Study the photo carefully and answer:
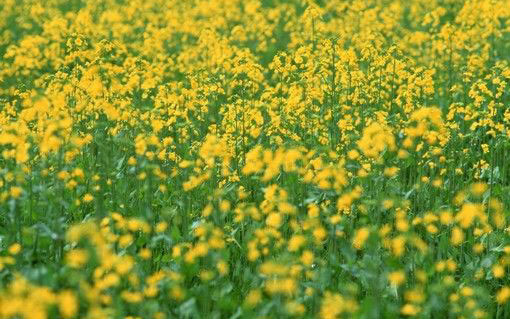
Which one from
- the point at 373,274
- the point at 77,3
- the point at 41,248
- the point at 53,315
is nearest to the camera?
the point at 53,315

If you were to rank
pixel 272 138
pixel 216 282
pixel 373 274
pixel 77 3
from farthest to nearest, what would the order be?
pixel 77 3, pixel 272 138, pixel 216 282, pixel 373 274

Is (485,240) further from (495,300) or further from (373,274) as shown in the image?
(373,274)

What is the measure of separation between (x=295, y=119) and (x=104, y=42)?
1626mm

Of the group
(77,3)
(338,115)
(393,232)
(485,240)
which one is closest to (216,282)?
(393,232)

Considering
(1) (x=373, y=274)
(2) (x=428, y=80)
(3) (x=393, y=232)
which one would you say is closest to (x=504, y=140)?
(2) (x=428, y=80)

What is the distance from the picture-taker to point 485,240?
6039mm

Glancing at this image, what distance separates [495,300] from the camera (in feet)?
17.9

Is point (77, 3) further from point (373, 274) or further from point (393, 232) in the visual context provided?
point (373, 274)

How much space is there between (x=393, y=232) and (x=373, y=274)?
1.56 metres

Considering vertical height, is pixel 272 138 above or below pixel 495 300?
above

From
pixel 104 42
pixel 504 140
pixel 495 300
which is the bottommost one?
pixel 495 300

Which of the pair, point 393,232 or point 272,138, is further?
point 272,138

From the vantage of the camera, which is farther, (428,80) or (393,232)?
(428,80)

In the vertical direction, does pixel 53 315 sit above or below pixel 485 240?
above
